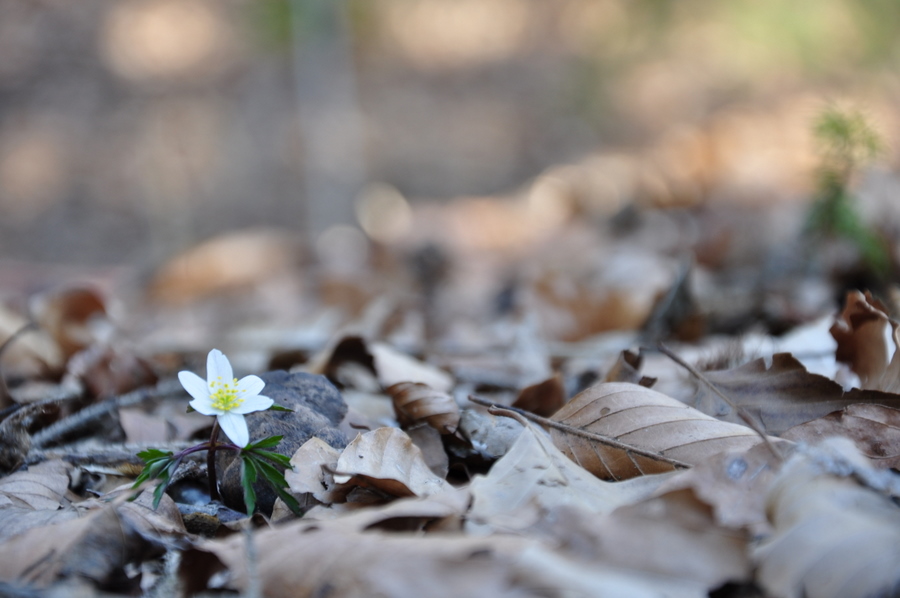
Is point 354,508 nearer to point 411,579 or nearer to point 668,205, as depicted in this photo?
point 411,579

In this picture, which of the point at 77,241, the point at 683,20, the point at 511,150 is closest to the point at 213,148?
the point at 77,241

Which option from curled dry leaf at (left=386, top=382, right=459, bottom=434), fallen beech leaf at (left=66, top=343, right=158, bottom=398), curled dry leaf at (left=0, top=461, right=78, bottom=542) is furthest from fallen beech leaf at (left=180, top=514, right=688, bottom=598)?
fallen beech leaf at (left=66, top=343, right=158, bottom=398)

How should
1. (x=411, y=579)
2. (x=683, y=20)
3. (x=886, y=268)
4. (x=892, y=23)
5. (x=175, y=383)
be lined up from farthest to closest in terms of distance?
(x=683, y=20) → (x=892, y=23) → (x=886, y=268) → (x=175, y=383) → (x=411, y=579)

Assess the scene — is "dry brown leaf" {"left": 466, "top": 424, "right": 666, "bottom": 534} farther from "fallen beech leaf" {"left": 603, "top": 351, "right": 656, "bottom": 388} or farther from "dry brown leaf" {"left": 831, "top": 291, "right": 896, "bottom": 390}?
"dry brown leaf" {"left": 831, "top": 291, "right": 896, "bottom": 390}

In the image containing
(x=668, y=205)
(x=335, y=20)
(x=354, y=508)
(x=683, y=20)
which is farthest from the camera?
(x=335, y=20)

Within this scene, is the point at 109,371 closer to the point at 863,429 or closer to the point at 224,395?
the point at 224,395

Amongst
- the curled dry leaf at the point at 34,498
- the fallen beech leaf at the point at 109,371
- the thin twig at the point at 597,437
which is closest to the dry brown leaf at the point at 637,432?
the thin twig at the point at 597,437
